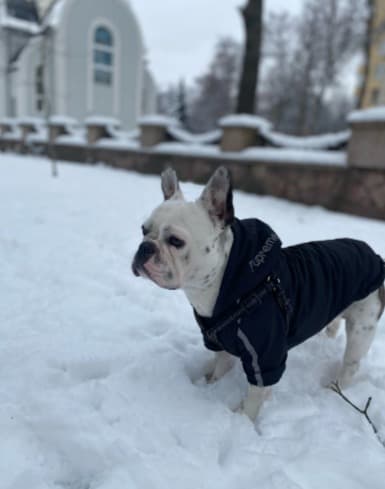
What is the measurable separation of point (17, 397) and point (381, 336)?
2.61m

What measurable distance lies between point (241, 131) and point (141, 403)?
6897mm

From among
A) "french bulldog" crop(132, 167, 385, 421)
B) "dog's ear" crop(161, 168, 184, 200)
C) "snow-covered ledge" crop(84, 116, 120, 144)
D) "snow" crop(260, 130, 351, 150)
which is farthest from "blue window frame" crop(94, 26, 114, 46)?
"french bulldog" crop(132, 167, 385, 421)

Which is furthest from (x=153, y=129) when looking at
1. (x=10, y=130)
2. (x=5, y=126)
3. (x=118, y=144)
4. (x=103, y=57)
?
(x=103, y=57)

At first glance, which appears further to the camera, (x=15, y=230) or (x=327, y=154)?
(x=327, y=154)

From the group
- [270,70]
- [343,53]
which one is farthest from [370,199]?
[270,70]

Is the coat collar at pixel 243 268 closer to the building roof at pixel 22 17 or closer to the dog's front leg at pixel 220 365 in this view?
the dog's front leg at pixel 220 365

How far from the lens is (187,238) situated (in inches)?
70.3

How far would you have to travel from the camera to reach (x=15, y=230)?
4.91 m

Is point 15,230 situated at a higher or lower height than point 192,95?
lower

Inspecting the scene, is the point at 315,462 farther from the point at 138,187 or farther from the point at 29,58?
the point at 29,58

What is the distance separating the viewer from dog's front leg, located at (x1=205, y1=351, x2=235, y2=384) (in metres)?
2.42

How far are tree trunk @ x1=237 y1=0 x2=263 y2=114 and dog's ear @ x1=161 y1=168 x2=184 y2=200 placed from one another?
29.0 ft

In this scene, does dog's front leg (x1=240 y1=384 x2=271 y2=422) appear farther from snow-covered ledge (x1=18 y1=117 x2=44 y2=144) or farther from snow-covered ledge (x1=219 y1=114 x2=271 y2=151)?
snow-covered ledge (x1=18 y1=117 x2=44 y2=144)

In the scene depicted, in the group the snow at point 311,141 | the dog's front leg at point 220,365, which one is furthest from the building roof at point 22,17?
the dog's front leg at point 220,365
